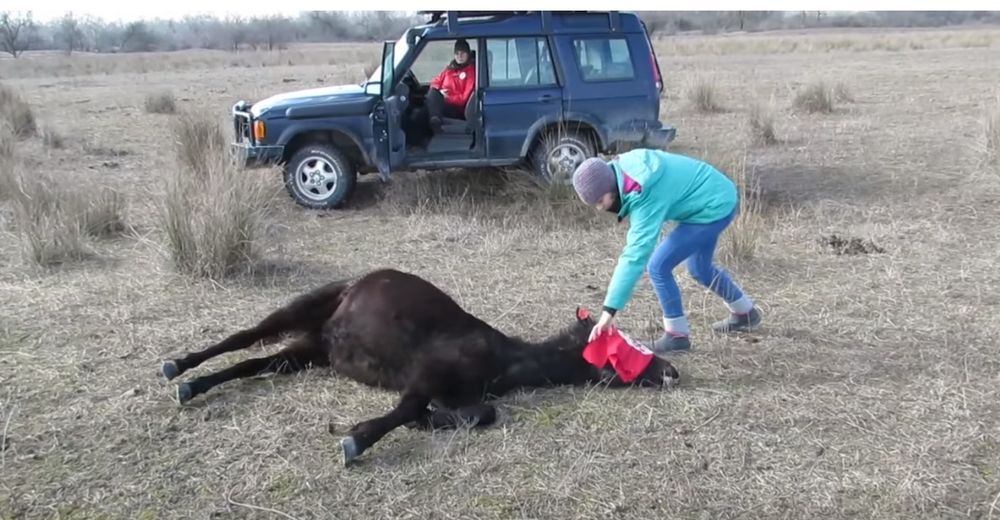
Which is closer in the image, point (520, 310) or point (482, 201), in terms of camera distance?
point (520, 310)

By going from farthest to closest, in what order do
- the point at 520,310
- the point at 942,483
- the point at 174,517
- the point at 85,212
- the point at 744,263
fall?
the point at 85,212 → the point at 744,263 → the point at 520,310 → the point at 942,483 → the point at 174,517

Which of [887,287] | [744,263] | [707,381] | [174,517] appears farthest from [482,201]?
[174,517]

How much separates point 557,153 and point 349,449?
569cm

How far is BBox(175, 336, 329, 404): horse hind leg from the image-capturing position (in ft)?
13.4

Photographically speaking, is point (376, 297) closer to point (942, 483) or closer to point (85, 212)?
point (942, 483)

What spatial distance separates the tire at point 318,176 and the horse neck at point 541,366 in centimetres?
466

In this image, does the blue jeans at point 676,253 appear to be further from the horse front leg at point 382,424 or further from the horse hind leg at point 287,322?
the horse hind leg at point 287,322

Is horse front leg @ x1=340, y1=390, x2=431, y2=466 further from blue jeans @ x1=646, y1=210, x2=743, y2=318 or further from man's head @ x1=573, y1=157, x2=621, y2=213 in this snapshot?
blue jeans @ x1=646, y1=210, x2=743, y2=318

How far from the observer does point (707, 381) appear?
172 inches

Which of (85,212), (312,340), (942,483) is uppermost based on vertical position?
(85,212)

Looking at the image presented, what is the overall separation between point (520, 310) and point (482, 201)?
349cm

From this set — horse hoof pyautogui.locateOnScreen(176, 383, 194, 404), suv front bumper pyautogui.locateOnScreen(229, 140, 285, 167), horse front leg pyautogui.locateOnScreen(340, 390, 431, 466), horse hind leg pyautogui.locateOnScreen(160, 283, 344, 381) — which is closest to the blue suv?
suv front bumper pyautogui.locateOnScreen(229, 140, 285, 167)

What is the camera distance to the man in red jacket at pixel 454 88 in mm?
8672

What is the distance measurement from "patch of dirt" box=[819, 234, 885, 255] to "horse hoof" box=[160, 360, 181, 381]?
4953mm
